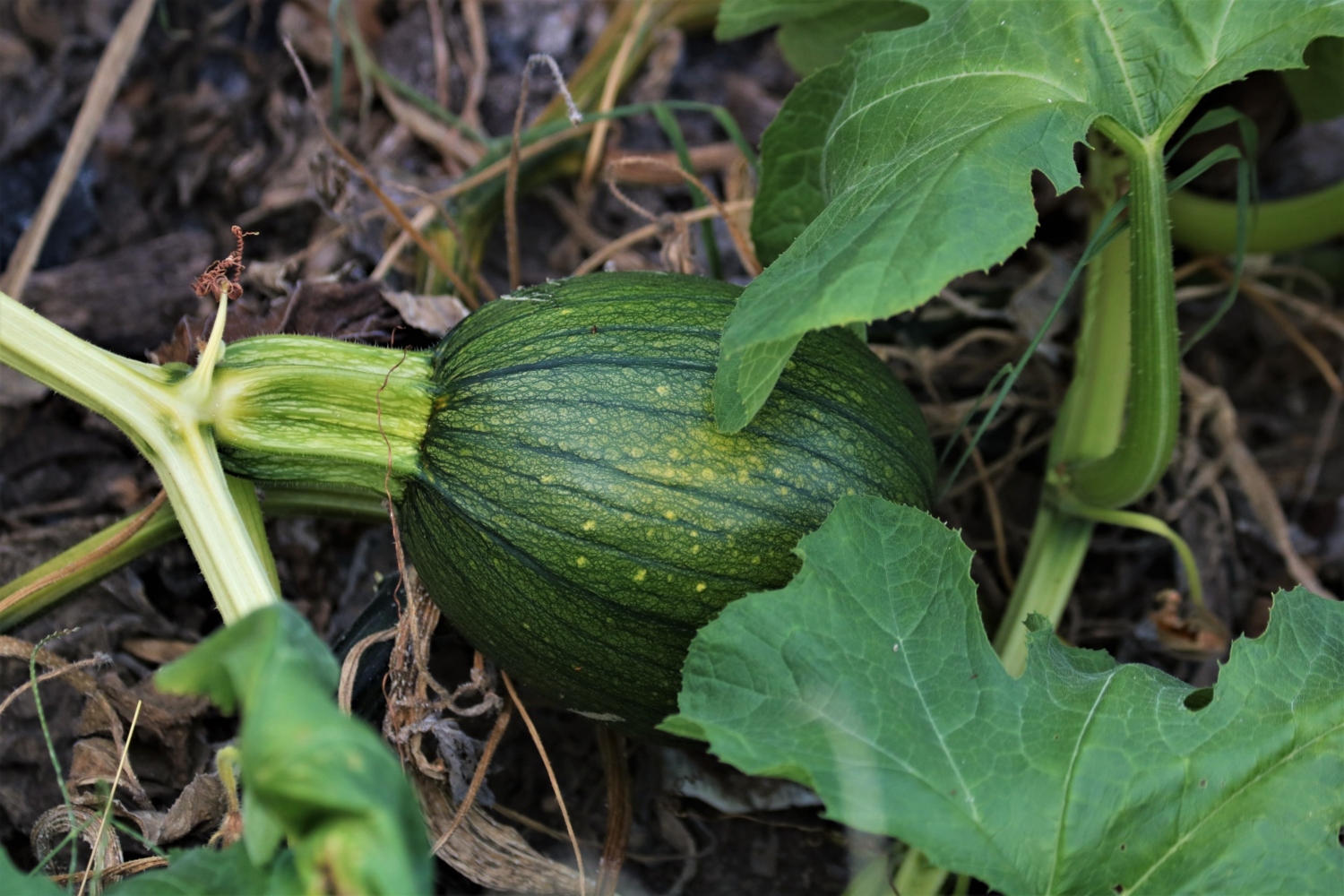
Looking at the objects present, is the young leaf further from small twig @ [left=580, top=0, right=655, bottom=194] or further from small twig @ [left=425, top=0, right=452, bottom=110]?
small twig @ [left=425, top=0, right=452, bottom=110]

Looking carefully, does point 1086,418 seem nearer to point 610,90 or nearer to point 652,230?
point 652,230

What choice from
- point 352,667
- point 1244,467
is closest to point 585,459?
point 352,667

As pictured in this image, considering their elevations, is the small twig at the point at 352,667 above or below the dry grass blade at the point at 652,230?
below

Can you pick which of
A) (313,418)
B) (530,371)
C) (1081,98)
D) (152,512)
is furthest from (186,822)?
(1081,98)

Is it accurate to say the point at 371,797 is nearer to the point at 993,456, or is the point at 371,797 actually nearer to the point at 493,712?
the point at 493,712

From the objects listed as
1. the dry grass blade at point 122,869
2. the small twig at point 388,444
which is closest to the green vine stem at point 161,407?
the small twig at point 388,444

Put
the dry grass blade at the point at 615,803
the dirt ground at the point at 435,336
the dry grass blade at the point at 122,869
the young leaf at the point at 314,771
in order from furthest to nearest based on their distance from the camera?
the dirt ground at the point at 435,336
the dry grass blade at the point at 615,803
the dry grass blade at the point at 122,869
the young leaf at the point at 314,771

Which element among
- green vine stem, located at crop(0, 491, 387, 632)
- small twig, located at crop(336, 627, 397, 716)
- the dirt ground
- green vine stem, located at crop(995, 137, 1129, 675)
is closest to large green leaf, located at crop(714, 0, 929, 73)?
the dirt ground

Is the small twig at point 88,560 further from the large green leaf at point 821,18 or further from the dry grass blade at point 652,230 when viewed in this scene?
the large green leaf at point 821,18
